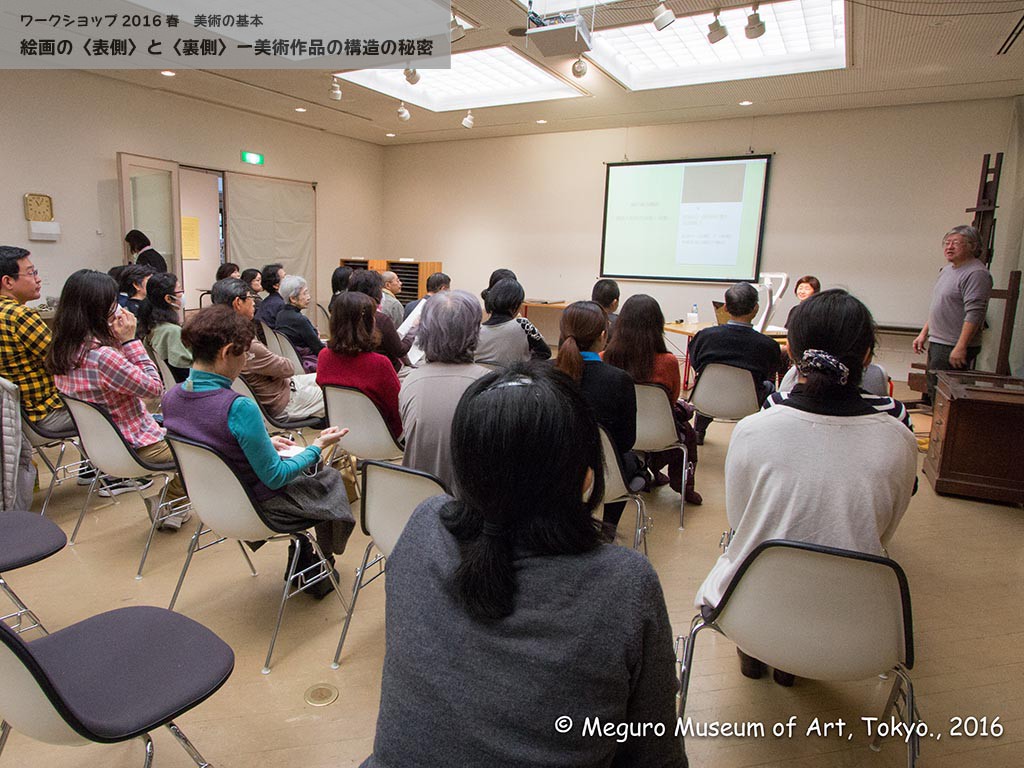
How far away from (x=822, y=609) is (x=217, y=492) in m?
1.80

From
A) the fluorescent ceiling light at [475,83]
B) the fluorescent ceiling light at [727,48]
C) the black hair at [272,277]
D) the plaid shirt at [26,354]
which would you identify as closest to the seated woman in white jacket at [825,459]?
the plaid shirt at [26,354]

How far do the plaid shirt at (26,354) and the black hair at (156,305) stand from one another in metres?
0.78

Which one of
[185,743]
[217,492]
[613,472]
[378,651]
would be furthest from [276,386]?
[185,743]

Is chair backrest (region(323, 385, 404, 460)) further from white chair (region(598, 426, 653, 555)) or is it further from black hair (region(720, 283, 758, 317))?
black hair (region(720, 283, 758, 317))

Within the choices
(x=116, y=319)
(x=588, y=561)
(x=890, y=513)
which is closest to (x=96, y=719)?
(x=588, y=561)

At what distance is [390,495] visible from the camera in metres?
1.84

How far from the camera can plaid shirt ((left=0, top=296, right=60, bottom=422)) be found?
287 centimetres

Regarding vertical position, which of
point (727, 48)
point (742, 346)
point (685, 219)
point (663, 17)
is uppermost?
point (727, 48)

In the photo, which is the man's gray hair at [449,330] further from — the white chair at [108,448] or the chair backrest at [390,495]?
the white chair at [108,448]

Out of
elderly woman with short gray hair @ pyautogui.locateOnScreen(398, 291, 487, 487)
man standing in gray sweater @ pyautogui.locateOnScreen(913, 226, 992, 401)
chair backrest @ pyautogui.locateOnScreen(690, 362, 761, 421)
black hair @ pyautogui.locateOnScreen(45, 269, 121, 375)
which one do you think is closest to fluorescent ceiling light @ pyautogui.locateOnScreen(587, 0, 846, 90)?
man standing in gray sweater @ pyautogui.locateOnScreen(913, 226, 992, 401)

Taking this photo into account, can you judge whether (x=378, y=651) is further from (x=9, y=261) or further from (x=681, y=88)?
(x=681, y=88)

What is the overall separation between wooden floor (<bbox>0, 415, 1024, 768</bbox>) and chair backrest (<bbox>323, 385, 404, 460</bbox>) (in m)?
0.49

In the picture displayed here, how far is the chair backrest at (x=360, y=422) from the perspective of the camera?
9.23ft

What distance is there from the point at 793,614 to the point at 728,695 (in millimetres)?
772
